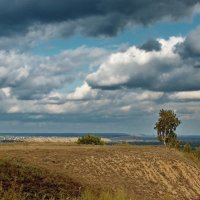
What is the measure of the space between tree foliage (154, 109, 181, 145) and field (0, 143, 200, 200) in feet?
165

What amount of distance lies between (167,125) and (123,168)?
67640 mm

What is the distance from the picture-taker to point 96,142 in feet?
355

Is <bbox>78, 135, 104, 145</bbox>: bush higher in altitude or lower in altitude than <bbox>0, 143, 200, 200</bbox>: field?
higher

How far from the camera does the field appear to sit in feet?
162

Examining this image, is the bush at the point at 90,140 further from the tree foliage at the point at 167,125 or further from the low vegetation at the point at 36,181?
the low vegetation at the point at 36,181

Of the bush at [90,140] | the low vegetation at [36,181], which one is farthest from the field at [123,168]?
the bush at [90,140]

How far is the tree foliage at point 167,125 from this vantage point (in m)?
128

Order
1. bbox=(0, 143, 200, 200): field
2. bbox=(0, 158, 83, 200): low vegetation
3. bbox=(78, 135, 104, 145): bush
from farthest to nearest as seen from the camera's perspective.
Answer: bbox=(78, 135, 104, 145): bush < bbox=(0, 143, 200, 200): field < bbox=(0, 158, 83, 200): low vegetation

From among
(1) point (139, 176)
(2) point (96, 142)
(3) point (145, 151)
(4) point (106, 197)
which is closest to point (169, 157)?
(3) point (145, 151)

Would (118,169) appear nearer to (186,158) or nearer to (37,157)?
(37,157)

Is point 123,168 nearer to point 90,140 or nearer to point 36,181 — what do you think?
point 36,181

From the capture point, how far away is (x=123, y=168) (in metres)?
61.8

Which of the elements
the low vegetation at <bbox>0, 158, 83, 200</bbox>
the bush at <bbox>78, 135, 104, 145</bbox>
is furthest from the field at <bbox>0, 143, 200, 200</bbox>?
the bush at <bbox>78, 135, 104, 145</bbox>

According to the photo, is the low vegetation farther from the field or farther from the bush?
the bush
